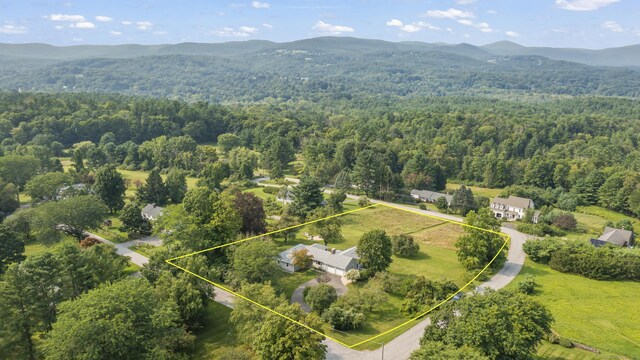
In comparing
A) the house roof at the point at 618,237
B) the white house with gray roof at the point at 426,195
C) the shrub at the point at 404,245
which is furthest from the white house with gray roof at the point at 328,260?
the house roof at the point at 618,237

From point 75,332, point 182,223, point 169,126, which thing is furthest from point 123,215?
point 169,126

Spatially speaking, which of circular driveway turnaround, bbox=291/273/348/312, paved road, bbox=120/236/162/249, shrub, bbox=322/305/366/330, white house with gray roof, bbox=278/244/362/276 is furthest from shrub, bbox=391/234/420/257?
paved road, bbox=120/236/162/249

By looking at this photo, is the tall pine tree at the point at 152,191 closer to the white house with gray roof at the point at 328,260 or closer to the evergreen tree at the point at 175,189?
the evergreen tree at the point at 175,189

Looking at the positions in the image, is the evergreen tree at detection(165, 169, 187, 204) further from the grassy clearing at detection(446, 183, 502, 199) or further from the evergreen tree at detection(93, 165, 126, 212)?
the grassy clearing at detection(446, 183, 502, 199)

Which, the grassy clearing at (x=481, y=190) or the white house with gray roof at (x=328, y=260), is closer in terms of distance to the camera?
the white house with gray roof at (x=328, y=260)

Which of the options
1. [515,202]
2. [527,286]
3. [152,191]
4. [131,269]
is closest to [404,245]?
[527,286]

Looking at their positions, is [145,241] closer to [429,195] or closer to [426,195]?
[426,195]
